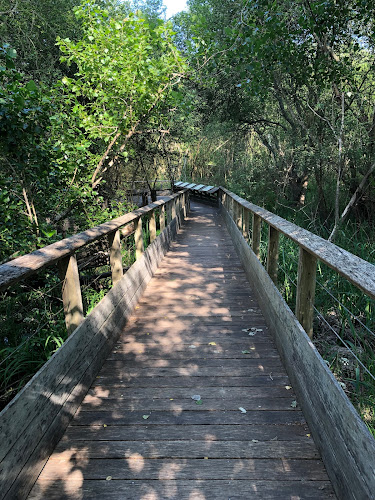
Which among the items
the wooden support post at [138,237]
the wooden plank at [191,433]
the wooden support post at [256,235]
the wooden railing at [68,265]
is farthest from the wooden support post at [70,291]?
the wooden support post at [256,235]

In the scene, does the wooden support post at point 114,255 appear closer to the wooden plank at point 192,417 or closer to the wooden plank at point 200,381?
the wooden plank at point 200,381

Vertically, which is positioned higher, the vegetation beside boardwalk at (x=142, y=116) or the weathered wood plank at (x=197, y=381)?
the vegetation beside boardwalk at (x=142, y=116)

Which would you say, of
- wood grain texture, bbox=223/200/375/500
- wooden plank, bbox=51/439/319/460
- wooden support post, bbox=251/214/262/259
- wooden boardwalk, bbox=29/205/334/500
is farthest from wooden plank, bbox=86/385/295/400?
wooden support post, bbox=251/214/262/259

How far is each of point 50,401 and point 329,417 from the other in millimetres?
1513

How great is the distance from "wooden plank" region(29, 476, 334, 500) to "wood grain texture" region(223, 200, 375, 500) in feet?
0.43

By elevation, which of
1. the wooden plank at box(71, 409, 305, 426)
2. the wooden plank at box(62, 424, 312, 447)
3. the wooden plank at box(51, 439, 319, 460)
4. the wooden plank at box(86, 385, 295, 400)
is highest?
the wooden plank at box(51, 439, 319, 460)

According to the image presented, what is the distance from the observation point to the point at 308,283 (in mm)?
2609

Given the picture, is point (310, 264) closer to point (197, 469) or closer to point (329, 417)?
point (329, 417)

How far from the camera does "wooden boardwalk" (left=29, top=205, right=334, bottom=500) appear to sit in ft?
6.06

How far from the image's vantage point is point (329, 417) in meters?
1.87

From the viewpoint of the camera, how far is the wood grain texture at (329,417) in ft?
4.85

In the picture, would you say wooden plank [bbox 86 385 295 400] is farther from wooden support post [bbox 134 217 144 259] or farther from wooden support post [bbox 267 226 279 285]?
wooden support post [bbox 134 217 144 259]

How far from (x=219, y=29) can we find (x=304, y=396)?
10.3 meters

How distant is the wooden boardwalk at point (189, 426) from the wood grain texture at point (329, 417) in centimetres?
11
